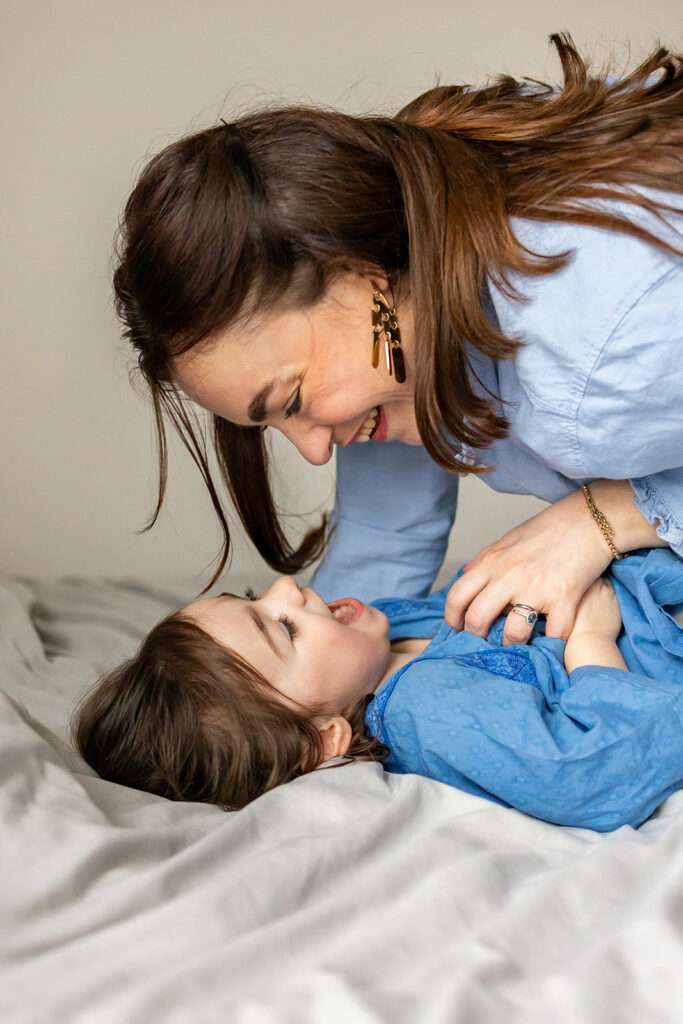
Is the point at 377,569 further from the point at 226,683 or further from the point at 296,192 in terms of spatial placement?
the point at 296,192

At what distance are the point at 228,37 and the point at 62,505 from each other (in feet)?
4.45

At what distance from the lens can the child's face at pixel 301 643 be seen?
4.50 ft

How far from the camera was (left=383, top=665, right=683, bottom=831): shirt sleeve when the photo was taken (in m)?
1.13

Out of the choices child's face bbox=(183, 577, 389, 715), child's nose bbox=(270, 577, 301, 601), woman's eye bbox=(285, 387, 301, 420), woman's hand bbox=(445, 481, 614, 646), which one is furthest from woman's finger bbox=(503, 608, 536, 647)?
woman's eye bbox=(285, 387, 301, 420)

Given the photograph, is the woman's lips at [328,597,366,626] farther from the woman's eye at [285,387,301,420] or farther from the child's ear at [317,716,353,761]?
the woman's eye at [285,387,301,420]

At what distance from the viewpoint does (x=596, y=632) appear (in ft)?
4.43

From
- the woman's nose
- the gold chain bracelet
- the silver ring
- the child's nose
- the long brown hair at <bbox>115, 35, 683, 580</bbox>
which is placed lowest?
the silver ring

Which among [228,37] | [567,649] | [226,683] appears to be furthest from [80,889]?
[228,37]

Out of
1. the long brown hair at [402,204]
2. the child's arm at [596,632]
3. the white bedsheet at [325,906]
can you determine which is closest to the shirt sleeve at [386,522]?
the child's arm at [596,632]

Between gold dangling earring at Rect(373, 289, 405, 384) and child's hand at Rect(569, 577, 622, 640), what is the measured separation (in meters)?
0.43

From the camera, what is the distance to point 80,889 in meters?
0.88

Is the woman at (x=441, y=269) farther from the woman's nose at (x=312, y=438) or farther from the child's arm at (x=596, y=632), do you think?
the child's arm at (x=596, y=632)

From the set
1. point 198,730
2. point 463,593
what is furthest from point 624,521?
point 198,730

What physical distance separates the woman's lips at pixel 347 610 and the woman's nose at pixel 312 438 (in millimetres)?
304
